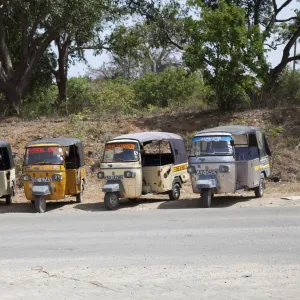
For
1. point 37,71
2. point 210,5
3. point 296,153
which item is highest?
point 210,5

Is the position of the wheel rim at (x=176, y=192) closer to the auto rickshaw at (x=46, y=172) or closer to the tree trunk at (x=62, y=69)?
the auto rickshaw at (x=46, y=172)

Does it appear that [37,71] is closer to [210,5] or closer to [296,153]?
[210,5]

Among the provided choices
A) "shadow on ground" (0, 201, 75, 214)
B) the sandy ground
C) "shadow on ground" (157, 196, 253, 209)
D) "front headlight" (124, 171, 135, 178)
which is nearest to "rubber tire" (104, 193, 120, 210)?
the sandy ground

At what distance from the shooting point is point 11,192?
2050cm

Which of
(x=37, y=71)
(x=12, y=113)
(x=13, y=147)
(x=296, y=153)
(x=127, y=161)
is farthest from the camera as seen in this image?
(x=37, y=71)

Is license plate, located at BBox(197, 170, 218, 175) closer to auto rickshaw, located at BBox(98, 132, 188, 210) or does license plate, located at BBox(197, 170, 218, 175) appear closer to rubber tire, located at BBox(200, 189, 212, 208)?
rubber tire, located at BBox(200, 189, 212, 208)

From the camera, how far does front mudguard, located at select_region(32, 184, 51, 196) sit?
18.2 meters

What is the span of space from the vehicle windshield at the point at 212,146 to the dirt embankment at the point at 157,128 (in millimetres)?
4718

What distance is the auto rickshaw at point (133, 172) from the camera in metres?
18.3

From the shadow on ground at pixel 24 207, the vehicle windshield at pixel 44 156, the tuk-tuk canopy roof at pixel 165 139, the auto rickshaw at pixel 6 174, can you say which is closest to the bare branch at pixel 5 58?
the auto rickshaw at pixel 6 174

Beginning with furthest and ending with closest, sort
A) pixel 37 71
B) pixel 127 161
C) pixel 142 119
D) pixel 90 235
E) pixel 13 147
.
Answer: pixel 37 71 → pixel 142 119 → pixel 13 147 → pixel 127 161 → pixel 90 235

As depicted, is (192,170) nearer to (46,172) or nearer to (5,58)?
(46,172)

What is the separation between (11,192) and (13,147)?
5890 millimetres

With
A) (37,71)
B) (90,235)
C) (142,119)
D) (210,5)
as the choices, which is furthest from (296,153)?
(37,71)
